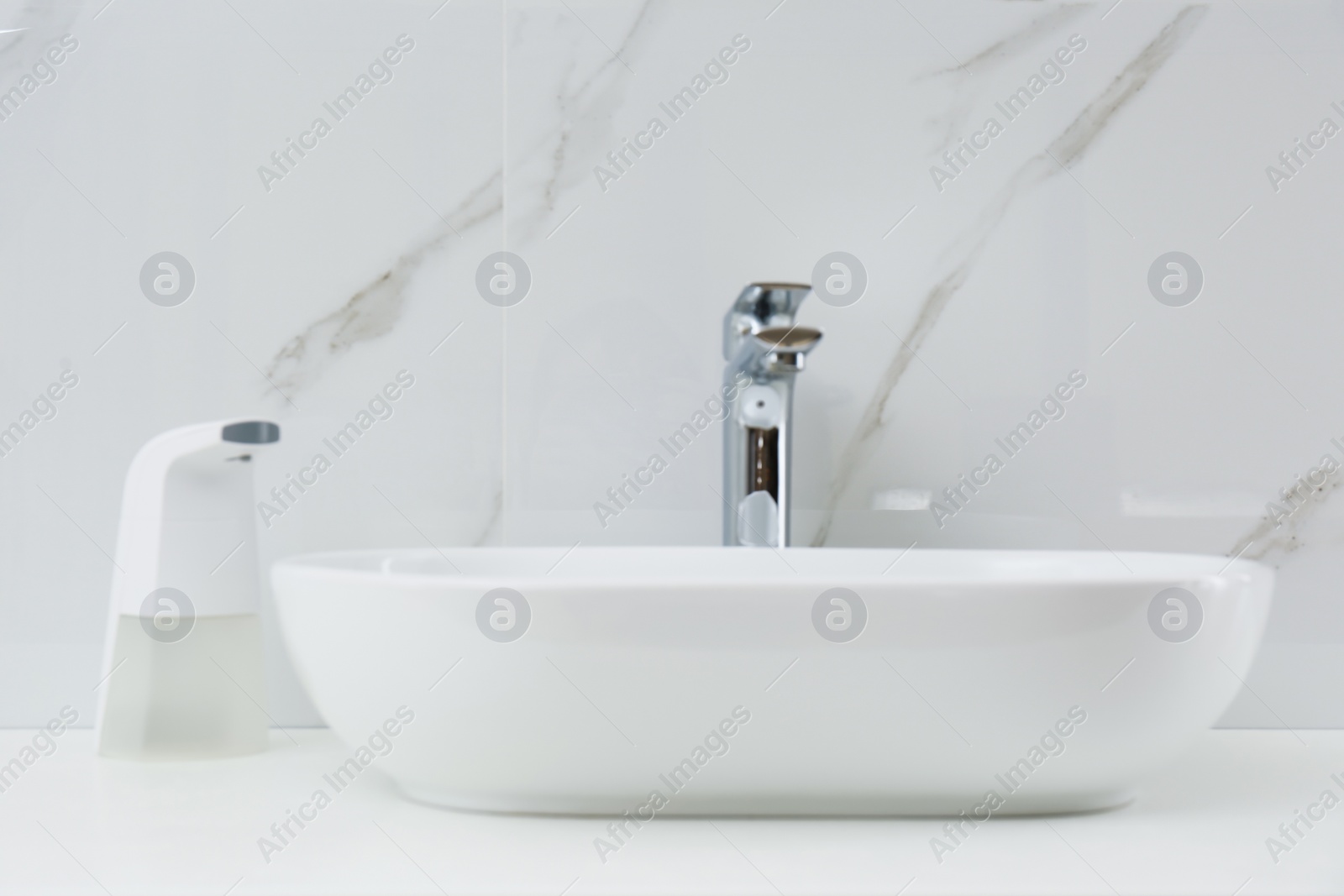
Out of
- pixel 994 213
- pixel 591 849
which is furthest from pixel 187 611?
pixel 994 213

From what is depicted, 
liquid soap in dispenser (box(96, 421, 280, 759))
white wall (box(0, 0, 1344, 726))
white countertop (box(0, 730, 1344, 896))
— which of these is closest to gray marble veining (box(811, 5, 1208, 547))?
white wall (box(0, 0, 1344, 726))

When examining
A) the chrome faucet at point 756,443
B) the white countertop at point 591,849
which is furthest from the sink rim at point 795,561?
the white countertop at point 591,849

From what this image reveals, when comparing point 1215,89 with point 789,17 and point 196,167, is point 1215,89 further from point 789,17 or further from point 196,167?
point 196,167

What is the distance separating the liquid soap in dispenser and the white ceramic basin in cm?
21

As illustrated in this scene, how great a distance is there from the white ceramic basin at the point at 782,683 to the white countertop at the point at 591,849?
0.02 m

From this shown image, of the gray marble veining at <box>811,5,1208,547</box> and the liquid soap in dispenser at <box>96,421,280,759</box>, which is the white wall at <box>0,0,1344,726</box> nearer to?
the gray marble veining at <box>811,5,1208,547</box>

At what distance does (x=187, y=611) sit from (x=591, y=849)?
0.36 m

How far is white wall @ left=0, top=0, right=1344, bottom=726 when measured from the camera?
828mm

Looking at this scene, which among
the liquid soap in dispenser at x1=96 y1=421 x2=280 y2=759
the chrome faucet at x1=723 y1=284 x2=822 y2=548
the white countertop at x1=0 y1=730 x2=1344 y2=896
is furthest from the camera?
the chrome faucet at x1=723 y1=284 x2=822 y2=548

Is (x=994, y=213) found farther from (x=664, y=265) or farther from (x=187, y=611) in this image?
(x=187, y=611)

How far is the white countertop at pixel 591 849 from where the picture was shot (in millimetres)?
425

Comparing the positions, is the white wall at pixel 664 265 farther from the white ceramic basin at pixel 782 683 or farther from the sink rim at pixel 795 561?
the white ceramic basin at pixel 782 683

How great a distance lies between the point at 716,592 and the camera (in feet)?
1.55

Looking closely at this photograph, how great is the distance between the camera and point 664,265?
850 millimetres
